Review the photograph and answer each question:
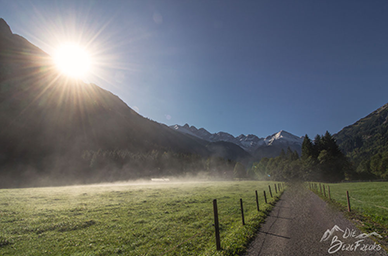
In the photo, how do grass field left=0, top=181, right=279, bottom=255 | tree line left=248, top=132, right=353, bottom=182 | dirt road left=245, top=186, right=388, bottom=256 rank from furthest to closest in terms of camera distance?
tree line left=248, top=132, right=353, bottom=182
grass field left=0, top=181, right=279, bottom=255
dirt road left=245, top=186, right=388, bottom=256

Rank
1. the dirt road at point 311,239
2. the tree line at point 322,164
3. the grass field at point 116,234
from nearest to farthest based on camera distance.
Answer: the dirt road at point 311,239 → the grass field at point 116,234 → the tree line at point 322,164

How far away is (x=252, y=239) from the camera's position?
40.5ft

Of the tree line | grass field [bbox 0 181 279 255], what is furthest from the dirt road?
the tree line

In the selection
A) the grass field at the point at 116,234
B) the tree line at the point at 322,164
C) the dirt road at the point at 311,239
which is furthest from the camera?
the tree line at the point at 322,164

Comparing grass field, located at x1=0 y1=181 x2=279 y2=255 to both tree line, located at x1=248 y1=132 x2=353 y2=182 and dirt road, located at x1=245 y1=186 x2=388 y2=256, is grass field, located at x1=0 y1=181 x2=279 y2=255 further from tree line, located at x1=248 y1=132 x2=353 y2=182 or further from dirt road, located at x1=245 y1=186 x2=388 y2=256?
tree line, located at x1=248 y1=132 x2=353 y2=182

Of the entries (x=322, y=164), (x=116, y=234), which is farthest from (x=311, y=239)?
(x=322, y=164)

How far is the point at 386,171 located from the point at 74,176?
8260 inches

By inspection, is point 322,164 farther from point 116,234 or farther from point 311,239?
point 116,234

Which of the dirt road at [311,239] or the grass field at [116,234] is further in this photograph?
the grass field at [116,234]

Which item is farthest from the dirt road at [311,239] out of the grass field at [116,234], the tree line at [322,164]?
the tree line at [322,164]

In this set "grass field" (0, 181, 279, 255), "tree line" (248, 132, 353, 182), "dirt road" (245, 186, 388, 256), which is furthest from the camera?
"tree line" (248, 132, 353, 182)

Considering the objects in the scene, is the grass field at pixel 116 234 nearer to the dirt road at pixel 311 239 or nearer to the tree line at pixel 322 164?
the dirt road at pixel 311 239

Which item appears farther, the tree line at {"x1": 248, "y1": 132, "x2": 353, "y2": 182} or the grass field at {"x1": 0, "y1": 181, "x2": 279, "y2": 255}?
the tree line at {"x1": 248, "y1": 132, "x2": 353, "y2": 182}

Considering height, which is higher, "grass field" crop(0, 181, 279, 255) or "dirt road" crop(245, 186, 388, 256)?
"dirt road" crop(245, 186, 388, 256)
